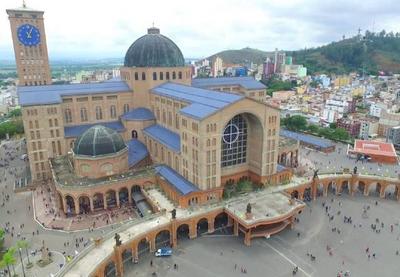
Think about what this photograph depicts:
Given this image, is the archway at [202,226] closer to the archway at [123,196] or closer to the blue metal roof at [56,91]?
the archway at [123,196]

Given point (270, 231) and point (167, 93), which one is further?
point (167, 93)

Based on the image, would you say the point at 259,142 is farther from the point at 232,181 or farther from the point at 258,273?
the point at 258,273

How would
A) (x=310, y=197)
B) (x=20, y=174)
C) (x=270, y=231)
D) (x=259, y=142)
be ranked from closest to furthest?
1. (x=270, y=231)
2. (x=259, y=142)
3. (x=310, y=197)
4. (x=20, y=174)

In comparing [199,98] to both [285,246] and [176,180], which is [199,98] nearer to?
[176,180]

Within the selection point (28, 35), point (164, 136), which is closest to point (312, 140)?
point (164, 136)

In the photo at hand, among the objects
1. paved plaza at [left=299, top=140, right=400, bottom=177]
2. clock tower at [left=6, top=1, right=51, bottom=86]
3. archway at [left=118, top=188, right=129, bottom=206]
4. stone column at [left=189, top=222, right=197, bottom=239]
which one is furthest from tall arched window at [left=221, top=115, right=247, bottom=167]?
clock tower at [left=6, top=1, right=51, bottom=86]

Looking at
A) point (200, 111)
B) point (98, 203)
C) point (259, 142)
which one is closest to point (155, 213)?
point (98, 203)

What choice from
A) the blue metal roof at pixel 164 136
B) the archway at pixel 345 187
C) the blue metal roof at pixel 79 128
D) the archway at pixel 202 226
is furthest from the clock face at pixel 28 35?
the archway at pixel 345 187
